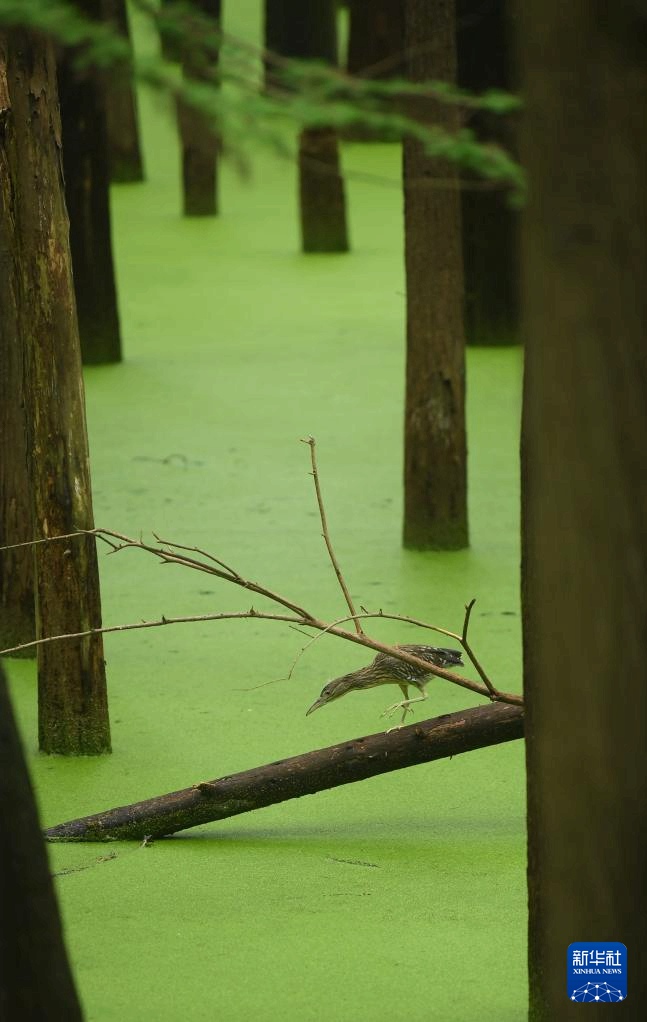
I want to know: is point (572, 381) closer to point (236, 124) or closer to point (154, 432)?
point (236, 124)

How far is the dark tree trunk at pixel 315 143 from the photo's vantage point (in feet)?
32.6

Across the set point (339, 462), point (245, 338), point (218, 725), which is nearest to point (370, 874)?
point (218, 725)

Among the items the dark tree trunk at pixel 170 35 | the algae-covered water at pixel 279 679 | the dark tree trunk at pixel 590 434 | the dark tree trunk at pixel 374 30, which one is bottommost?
the algae-covered water at pixel 279 679

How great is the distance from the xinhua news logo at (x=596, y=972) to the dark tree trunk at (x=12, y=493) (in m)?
2.84

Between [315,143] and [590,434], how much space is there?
851cm

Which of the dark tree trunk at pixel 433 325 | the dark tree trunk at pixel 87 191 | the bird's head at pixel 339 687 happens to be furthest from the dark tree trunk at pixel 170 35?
the dark tree trunk at pixel 87 191

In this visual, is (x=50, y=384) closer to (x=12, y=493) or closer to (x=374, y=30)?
(x=12, y=493)

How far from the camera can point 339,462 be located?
286 inches

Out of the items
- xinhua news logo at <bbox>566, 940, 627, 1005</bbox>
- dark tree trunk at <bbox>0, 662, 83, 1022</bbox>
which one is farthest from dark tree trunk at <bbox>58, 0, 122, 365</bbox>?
xinhua news logo at <bbox>566, 940, 627, 1005</bbox>

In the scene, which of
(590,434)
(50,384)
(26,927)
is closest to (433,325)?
(50,384)

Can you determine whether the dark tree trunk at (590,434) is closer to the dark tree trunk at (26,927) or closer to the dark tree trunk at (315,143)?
the dark tree trunk at (26,927)

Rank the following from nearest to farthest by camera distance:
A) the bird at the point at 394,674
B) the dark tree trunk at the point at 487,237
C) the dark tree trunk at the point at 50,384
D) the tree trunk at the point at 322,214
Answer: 1. the bird at the point at 394,674
2. the dark tree trunk at the point at 50,384
3. the dark tree trunk at the point at 487,237
4. the tree trunk at the point at 322,214

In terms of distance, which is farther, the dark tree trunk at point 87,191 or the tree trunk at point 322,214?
the tree trunk at point 322,214

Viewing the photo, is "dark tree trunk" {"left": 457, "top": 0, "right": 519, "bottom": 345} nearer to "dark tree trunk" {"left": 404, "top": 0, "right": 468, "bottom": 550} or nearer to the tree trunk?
the tree trunk
